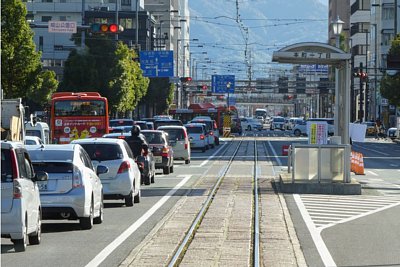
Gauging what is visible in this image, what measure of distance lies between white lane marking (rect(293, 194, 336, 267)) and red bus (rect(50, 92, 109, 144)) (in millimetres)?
23938

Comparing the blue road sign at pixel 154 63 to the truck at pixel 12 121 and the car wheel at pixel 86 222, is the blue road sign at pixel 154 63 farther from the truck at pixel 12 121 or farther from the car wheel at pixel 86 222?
the car wheel at pixel 86 222

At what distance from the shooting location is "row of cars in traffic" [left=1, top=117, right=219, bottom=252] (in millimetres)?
15680

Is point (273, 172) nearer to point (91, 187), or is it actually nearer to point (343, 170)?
point (343, 170)

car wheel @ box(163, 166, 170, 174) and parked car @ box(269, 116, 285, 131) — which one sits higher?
car wheel @ box(163, 166, 170, 174)

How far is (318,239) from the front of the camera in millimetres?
18156

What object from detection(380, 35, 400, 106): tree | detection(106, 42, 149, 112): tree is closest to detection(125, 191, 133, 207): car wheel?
detection(106, 42, 149, 112): tree

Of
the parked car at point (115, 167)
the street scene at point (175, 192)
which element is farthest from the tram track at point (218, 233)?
the parked car at point (115, 167)

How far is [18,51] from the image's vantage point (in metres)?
46.6

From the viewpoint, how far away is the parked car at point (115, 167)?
24266 millimetres

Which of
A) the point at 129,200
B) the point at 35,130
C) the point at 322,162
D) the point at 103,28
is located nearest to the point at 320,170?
the point at 322,162

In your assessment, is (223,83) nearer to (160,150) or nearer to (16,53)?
(16,53)

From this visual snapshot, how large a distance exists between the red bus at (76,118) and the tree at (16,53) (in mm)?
1842

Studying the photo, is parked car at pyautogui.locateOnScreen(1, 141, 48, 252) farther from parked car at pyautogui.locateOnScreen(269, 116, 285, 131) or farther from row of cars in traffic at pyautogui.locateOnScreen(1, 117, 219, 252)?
parked car at pyautogui.locateOnScreen(269, 116, 285, 131)

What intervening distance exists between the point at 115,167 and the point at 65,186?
5290 mm
